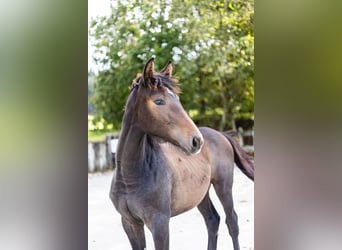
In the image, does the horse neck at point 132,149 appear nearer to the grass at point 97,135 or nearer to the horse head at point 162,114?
the horse head at point 162,114

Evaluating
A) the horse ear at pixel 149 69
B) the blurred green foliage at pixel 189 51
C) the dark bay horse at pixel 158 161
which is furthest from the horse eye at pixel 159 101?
the blurred green foliage at pixel 189 51

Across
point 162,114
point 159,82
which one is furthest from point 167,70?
point 162,114

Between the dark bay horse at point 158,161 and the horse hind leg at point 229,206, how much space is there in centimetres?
8

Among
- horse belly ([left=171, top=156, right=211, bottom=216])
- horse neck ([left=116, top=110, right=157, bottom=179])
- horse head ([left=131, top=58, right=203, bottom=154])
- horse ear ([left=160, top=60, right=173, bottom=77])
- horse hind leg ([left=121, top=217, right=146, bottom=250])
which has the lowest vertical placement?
horse hind leg ([left=121, top=217, right=146, bottom=250])

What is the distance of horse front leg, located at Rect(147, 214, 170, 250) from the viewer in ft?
7.89

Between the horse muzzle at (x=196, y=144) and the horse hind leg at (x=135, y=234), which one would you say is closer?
the horse muzzle at (x=196, y=144)

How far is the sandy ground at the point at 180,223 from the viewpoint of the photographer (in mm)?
2545

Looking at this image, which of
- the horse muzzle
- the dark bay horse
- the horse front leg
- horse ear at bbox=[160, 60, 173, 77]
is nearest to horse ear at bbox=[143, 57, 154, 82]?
the dark bay horse

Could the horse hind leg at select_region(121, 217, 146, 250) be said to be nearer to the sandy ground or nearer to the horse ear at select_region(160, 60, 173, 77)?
the sandy ground

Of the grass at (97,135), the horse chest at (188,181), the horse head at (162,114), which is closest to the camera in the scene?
the horse head at (162,114)

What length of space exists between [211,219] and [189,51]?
→ 2.99 ft

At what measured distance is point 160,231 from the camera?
2.40m
